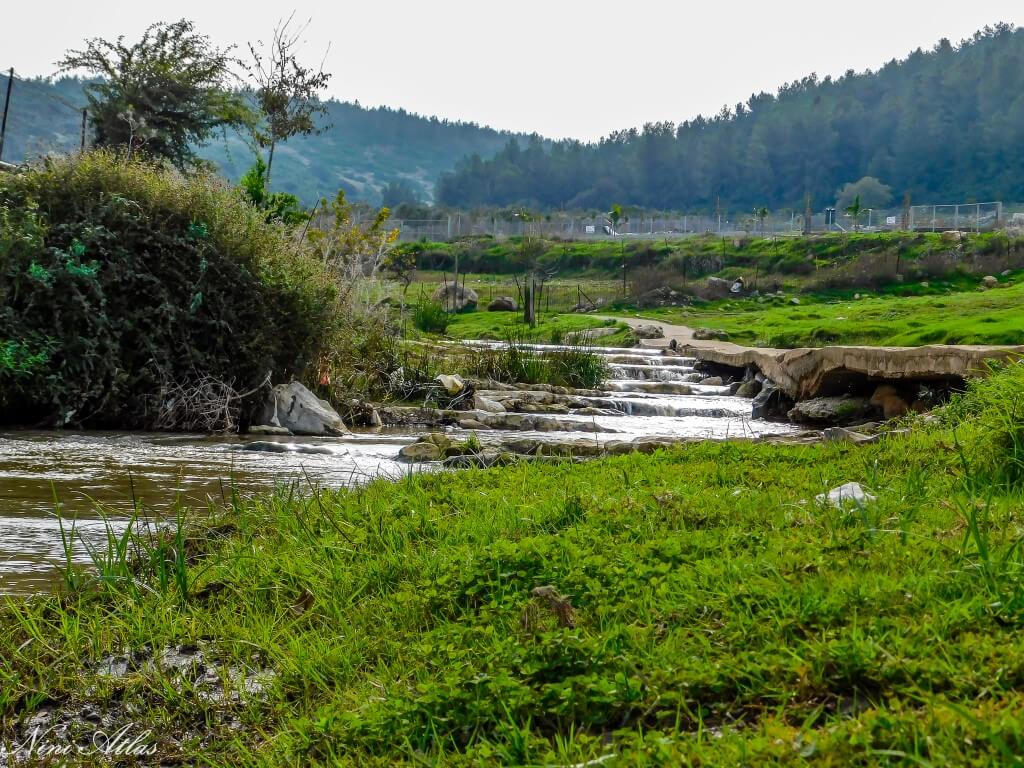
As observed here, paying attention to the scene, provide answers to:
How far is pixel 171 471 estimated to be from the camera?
8102 millimetres

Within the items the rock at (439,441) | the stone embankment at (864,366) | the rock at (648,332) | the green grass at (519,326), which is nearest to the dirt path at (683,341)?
the rock at (648,332)

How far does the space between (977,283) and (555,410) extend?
2880 cm

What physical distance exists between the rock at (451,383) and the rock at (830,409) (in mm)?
4742

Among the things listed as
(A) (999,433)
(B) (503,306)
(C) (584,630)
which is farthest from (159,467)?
(B) (503,306)

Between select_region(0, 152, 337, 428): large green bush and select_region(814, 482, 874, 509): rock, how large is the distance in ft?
28.4

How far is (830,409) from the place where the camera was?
12.5 metres

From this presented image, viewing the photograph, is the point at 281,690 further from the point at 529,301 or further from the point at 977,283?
the point at 977,283

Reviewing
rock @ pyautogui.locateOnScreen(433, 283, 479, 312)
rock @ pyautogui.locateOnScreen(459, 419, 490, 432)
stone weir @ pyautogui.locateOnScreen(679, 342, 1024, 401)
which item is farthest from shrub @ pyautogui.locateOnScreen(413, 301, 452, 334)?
rock @ pyautogui.locateOnScreen(433, 283, 479, 312)

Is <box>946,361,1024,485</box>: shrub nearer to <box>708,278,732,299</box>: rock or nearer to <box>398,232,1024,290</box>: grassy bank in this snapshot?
<box>398,232,1024,290</box>: grassy bank

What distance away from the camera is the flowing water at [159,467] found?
5402mm

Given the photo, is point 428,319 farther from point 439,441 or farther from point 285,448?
point 439,441

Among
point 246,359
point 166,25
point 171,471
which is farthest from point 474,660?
point 166,25

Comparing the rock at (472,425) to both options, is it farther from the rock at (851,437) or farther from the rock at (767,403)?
the rock at (851,437)

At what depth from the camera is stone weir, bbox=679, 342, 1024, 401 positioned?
10.3 metres
